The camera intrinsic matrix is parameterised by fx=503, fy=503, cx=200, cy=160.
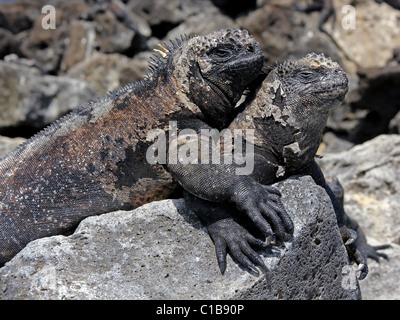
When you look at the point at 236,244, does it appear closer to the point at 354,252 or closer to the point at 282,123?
the point at 282,123

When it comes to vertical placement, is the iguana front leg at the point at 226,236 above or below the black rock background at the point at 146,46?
above

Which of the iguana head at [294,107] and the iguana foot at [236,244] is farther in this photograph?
the iguana head at [294,107]

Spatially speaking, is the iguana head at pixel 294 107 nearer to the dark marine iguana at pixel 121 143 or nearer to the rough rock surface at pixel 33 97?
the dark marine iguana at pixel 121 143

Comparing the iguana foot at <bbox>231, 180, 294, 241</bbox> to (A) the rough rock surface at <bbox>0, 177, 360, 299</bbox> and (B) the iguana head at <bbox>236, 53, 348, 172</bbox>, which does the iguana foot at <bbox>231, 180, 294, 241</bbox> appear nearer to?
(A) the rough rock surface at <bbox>0, 177, 360, 299</bbox>

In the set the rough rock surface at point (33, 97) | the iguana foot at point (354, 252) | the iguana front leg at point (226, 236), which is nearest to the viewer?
the iguana front leg at point (226, 236)

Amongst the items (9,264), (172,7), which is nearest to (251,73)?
(9,264)

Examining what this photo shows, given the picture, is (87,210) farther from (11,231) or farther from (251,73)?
(251,73)

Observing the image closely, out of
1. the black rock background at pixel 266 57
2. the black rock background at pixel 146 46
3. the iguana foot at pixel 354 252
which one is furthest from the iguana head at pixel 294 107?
the black rock background at pixel 146 46
